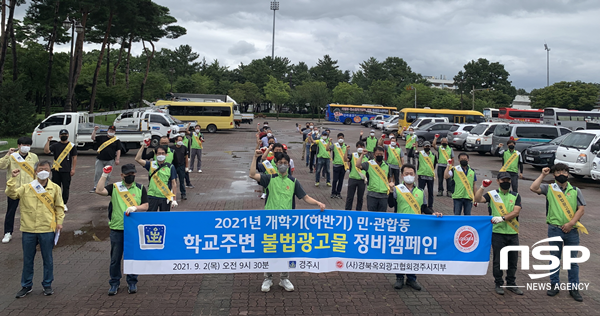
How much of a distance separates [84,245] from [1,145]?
1957 cm

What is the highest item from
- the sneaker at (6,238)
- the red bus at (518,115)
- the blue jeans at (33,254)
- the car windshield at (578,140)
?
the red bus at (518,115)

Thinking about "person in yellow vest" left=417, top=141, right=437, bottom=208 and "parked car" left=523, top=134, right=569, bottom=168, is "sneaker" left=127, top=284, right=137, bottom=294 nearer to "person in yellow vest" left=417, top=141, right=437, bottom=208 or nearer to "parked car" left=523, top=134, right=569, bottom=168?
"person in yellow vest" left=417, top=141, right=437, bottom=208

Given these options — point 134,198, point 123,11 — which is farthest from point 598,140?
point 123,11

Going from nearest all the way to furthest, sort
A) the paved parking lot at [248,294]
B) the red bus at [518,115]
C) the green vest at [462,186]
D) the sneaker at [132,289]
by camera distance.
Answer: the paved parking lot at [248,294] → the sneaker at [132,289] → the green vest at [462,186] → the red bus at [518,115]

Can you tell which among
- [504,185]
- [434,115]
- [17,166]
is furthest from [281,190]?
[434,115]

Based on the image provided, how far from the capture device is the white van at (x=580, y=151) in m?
17.1

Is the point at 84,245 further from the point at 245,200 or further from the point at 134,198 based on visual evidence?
the point at 245,200

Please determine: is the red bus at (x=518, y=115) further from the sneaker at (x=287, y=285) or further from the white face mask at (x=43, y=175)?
the white face mask at (x=43, y=175)

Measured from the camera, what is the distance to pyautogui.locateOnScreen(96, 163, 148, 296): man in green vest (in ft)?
20.2

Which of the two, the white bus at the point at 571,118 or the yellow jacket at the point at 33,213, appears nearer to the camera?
the yellow jacket at the point at 33,213

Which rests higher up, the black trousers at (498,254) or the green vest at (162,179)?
the green vest at (162,179)

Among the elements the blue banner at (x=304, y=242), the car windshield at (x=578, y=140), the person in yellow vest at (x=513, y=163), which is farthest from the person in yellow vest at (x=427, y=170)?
the car windshield at (x=578, y=140)

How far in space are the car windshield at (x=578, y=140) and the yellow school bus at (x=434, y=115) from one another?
912 inches

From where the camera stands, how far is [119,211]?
6145 mm
